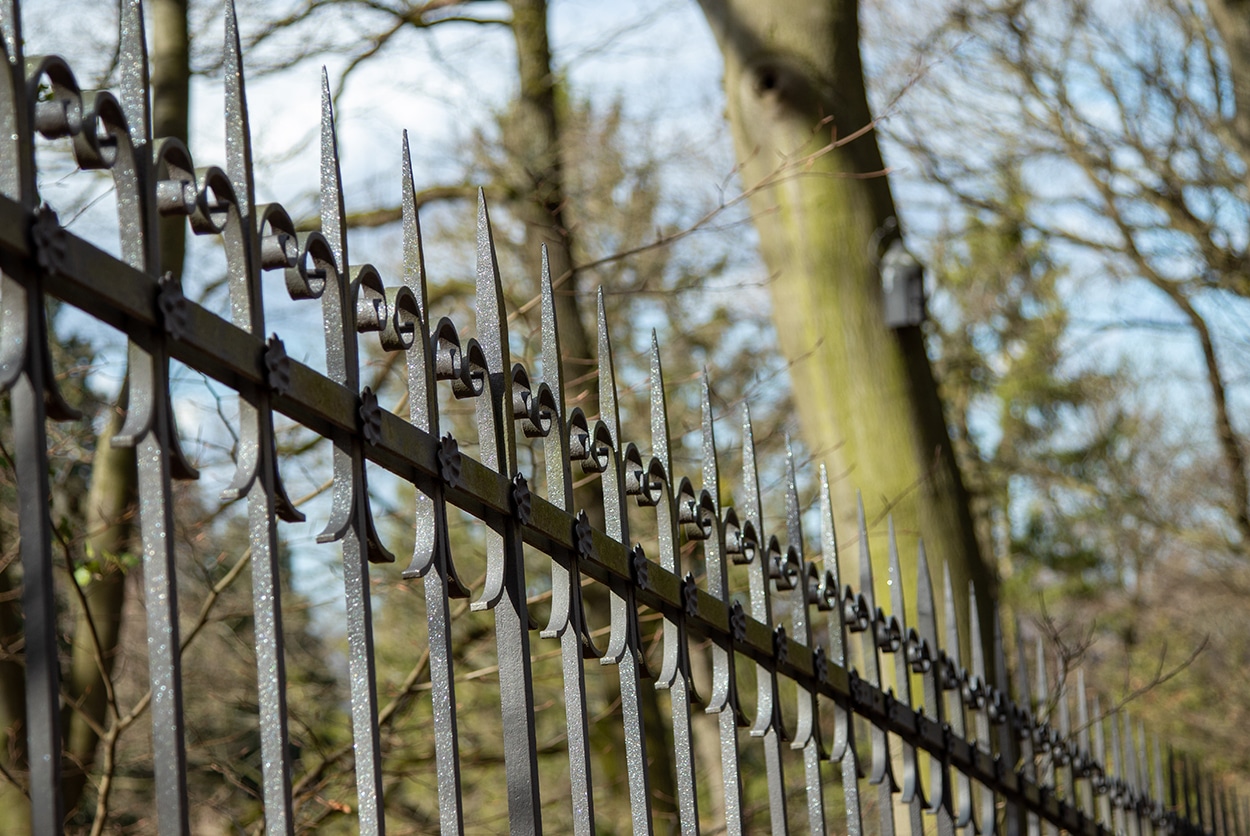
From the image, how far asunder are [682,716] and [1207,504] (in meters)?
13.9

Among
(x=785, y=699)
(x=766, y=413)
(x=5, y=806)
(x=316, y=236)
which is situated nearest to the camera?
(x=316, y=236)

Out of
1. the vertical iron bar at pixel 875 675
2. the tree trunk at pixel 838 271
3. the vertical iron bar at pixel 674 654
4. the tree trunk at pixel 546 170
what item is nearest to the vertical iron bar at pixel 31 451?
the vertical iron bar at pixel 674 654

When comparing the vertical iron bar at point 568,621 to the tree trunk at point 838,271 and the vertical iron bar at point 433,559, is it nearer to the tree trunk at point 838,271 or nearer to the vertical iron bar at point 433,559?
the vertical iron bar at point 433,559

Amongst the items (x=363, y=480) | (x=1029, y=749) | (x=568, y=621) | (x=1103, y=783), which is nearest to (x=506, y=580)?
(x=568, y=621)

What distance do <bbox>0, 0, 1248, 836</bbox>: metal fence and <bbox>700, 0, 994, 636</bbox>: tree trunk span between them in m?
1.88

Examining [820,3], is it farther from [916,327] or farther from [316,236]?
[316,236]

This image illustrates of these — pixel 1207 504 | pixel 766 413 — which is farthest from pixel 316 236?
pixel 1207 504

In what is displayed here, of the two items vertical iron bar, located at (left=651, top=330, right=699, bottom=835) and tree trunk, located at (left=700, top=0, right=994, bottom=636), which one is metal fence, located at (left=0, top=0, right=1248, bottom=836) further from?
tree trunk, located at (left=700, top=0, right=994, bottom=636)

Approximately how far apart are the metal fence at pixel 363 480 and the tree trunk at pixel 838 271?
1.88 m

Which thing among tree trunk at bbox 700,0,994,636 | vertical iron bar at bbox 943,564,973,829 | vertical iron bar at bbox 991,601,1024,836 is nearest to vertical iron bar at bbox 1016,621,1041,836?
vertical iron bar at bbox 991,601,1024,836

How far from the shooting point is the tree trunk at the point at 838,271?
171 inches

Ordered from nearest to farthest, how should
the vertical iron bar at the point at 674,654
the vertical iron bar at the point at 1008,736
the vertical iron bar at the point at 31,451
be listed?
the vertical iron bar at the point at 31,451, the vertical iron bar at the point at 674,654, the vertical iron bar at the point at 1008,736

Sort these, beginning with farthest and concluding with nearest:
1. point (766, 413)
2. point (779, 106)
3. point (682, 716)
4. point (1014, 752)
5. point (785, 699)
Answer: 1. point (766, 413)
2. point (785, 699)
3. point (779, 106)
4. point (1014, 752)
5. point (682, 716)

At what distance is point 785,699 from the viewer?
781cm
